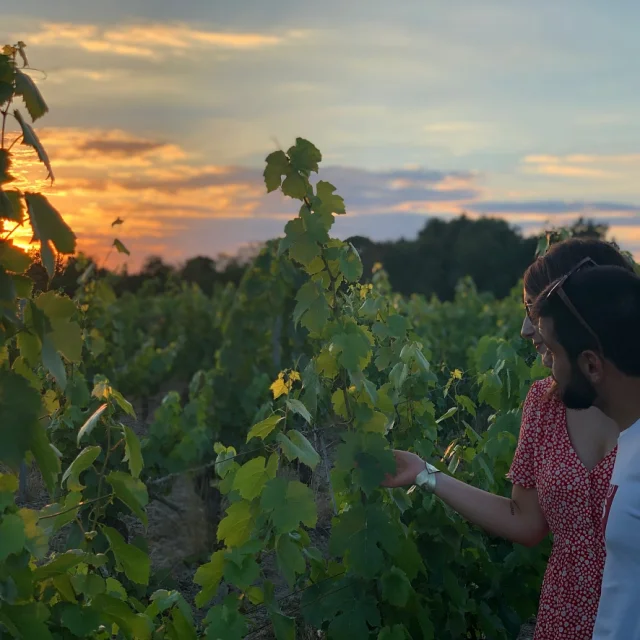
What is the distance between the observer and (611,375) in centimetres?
186

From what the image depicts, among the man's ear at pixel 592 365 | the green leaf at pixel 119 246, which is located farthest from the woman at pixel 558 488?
the green leaf at pixel 119 246

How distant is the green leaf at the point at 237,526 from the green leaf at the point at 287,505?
173 mm

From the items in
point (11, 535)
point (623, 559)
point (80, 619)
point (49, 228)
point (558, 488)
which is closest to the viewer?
point (49, 228)

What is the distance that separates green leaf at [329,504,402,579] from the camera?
2.40 metres

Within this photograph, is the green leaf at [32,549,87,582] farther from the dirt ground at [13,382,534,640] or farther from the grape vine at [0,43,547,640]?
the dirt ground at [13,382,534,640]

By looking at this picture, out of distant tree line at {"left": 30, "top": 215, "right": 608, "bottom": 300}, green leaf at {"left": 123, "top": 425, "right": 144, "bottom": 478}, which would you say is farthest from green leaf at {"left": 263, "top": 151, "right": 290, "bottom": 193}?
distant tree line at {"left": 30, "top": 215, "right": 608, "bottom": 300}

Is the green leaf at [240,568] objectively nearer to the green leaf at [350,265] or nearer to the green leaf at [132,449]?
the green leaf at [132,449]

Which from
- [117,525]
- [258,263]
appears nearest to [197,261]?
[258,263]

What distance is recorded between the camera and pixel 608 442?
227cm

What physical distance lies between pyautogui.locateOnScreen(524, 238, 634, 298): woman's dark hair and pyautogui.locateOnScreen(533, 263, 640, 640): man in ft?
0.66

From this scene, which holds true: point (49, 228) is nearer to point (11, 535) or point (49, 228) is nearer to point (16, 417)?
point (16, 417)

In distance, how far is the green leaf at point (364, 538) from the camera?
240cm

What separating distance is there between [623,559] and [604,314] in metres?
0.49

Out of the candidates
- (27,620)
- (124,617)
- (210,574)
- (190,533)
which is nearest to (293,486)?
(210,574)
